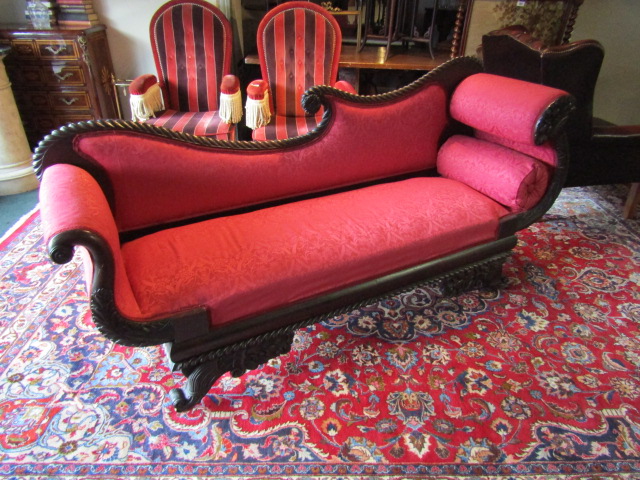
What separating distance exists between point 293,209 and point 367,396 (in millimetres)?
674

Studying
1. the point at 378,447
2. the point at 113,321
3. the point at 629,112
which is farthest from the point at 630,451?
the point at 629,112

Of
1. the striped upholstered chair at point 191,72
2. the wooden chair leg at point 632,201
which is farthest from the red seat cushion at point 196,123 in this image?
the wooden chair leg at point 632,201

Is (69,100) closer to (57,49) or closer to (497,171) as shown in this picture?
(57,49)

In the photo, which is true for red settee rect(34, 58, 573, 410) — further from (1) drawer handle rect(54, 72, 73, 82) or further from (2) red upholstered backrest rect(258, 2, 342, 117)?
(1) drawer handle rect(54, 72, 73, 82)

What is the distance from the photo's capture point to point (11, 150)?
2.56 m

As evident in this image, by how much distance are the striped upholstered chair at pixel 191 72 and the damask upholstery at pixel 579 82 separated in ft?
4.73

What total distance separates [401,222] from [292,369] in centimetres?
62

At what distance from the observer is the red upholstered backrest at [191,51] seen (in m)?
2.58

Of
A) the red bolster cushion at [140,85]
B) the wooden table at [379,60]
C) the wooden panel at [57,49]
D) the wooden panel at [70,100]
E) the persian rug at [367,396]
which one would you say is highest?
the wooden panel at [57,49]

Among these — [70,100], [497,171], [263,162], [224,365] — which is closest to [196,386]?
[224,365]

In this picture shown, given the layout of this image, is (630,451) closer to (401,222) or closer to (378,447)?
(378,447)

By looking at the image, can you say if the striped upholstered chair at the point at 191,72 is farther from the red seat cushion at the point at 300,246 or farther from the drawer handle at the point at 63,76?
the red seat cushion at the point at 300,246

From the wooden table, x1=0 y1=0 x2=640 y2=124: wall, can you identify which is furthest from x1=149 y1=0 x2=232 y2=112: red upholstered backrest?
x1=0 y1=0 x2=640 y2=124: wall

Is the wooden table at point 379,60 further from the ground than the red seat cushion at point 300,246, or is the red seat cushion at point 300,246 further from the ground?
the wooden table at point 379,60
